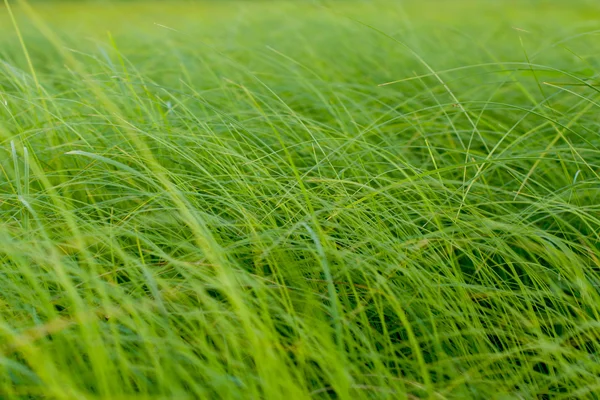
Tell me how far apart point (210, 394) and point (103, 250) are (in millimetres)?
403

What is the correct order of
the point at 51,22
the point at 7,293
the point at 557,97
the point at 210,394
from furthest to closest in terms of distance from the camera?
1. the point at 51,22
2. the point at 557,97
3. the point at 7,293
4. the point at 210,394

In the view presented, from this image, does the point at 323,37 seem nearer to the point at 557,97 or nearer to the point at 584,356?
the point at 557,97

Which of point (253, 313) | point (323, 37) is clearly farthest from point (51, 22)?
point (253, 313)

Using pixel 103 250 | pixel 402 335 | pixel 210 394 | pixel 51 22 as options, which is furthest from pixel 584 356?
pixel 51 22

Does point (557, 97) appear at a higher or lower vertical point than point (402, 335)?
higher

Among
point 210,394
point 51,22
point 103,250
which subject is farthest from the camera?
point 51,22

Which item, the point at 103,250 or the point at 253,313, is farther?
the point at 103,250

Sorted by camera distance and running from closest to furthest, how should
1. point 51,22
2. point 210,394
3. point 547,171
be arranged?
point 210,394 < point 547,171 < point 51,22

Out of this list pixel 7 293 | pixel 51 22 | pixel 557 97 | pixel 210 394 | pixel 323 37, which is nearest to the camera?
pixel 210 394

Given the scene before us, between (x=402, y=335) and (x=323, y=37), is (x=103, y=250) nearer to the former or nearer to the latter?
(x=402, y=335)

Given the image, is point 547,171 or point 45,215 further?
point 547,171

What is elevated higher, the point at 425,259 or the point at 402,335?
the point at 425,259

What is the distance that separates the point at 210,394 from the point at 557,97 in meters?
1.59

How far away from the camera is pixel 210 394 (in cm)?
95
